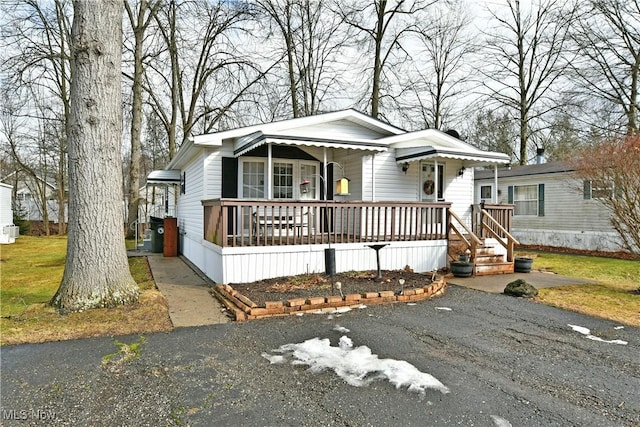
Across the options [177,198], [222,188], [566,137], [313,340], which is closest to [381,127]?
[222,188]

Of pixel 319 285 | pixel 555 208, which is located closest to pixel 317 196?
pixel 319 285

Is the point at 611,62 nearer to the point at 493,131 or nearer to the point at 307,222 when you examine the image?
the point at 493,131

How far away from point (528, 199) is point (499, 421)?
17.6 meters

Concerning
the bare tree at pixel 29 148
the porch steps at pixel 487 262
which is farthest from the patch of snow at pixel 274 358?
the bare tree at pixel 29 148

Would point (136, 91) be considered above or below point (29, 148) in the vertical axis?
above

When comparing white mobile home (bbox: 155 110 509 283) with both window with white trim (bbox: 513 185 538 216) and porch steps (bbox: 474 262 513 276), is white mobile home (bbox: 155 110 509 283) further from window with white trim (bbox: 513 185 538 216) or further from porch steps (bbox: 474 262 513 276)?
window with white trim (bbox: 513 185 538 216)

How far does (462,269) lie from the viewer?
838 centimetres

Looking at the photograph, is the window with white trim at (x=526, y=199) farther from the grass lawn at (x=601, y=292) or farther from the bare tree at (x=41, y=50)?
the bare tree at (x=41, y=50)

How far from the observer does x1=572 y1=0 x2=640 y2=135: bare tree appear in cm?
1869

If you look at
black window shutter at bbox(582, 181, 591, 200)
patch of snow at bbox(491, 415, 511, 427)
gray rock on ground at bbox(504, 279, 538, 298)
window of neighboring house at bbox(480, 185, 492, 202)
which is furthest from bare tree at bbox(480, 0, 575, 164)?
patch of snow at bbox(491, 415, 511, 427)

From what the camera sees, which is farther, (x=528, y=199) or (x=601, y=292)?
(x=528, y=199)

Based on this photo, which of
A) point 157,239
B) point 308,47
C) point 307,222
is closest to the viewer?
point 307,222

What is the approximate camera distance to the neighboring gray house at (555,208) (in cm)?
1515

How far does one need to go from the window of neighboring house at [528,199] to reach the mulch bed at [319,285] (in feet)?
40.8
